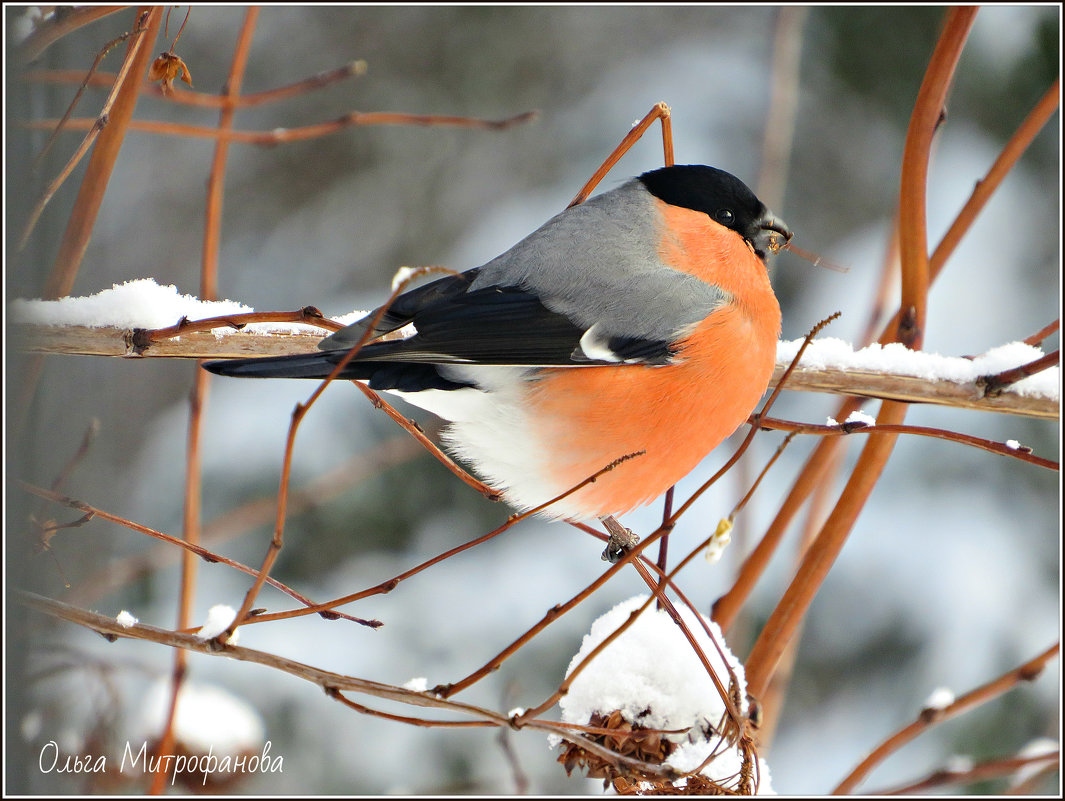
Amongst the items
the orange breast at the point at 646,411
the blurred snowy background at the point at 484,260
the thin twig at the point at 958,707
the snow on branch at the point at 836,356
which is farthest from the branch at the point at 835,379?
the blurred snowy background at the point at 484,260

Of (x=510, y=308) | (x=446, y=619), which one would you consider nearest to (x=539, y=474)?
(x=510, y=308)

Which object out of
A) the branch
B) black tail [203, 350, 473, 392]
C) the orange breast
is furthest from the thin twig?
black tail [203, 350, 473, 392]

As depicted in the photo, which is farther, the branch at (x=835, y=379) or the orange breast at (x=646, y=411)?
the orange breast at (x=646, y=411)

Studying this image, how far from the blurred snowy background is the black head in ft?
2.60

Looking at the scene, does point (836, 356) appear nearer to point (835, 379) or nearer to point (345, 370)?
point (835, 379)

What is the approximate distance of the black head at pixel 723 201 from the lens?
1692 mm

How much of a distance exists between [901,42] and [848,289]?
108 cm

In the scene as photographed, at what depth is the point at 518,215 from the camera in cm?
399

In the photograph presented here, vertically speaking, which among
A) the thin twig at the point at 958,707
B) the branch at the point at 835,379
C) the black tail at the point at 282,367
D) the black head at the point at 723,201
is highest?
the black head at the point at 723,201

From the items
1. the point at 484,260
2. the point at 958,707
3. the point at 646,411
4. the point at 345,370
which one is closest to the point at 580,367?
the point at 646,411

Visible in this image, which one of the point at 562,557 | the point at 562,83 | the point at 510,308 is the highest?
the point at 562,83

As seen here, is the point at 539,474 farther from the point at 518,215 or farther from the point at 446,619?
the point at 518,215

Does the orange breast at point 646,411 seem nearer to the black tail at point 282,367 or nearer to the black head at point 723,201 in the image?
the black head at point 723,201

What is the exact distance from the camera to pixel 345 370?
4.12ft
